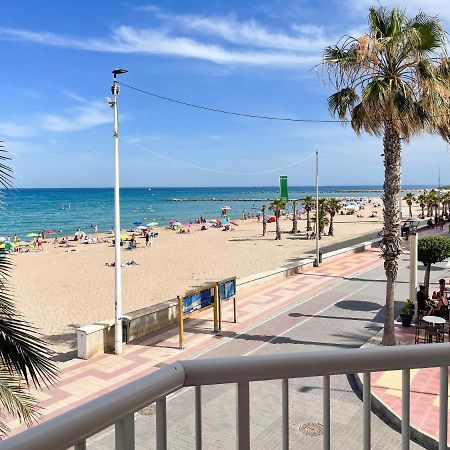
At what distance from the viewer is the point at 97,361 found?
10797mm

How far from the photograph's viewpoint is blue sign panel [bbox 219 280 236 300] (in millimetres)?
12977

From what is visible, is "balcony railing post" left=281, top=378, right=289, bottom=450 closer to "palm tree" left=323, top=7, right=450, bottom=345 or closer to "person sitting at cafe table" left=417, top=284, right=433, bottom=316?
"palm tree" left=323, top=7, right=450, bottom=345

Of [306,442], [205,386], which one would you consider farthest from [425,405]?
[205,386]

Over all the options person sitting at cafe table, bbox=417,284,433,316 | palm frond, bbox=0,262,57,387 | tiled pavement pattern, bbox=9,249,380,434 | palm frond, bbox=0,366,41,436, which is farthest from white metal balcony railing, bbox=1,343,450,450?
person sitting at cafe table, bbox=417,284,433,316

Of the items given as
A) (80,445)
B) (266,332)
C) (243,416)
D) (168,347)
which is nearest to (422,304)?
(266,332)

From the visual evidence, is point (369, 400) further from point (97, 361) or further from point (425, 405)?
point (97, 361)

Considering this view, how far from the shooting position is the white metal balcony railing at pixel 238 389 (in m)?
1.20

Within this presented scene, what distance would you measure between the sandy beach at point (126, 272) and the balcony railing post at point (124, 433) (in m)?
11.9

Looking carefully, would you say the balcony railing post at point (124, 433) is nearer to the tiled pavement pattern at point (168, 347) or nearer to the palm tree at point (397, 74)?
the tiled pavement pattern at point (168, 347)

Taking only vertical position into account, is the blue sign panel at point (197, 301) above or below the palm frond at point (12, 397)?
below

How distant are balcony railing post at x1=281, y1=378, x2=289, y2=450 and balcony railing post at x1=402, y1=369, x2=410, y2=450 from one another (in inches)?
17.9

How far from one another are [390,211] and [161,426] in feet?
33.6

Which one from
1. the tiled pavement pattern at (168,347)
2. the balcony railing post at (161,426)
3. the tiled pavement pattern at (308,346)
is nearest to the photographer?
the balcony railing post at (161,426)

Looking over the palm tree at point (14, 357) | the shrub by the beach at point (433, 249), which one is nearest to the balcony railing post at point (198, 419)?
the palm tree at point (14, 357)
